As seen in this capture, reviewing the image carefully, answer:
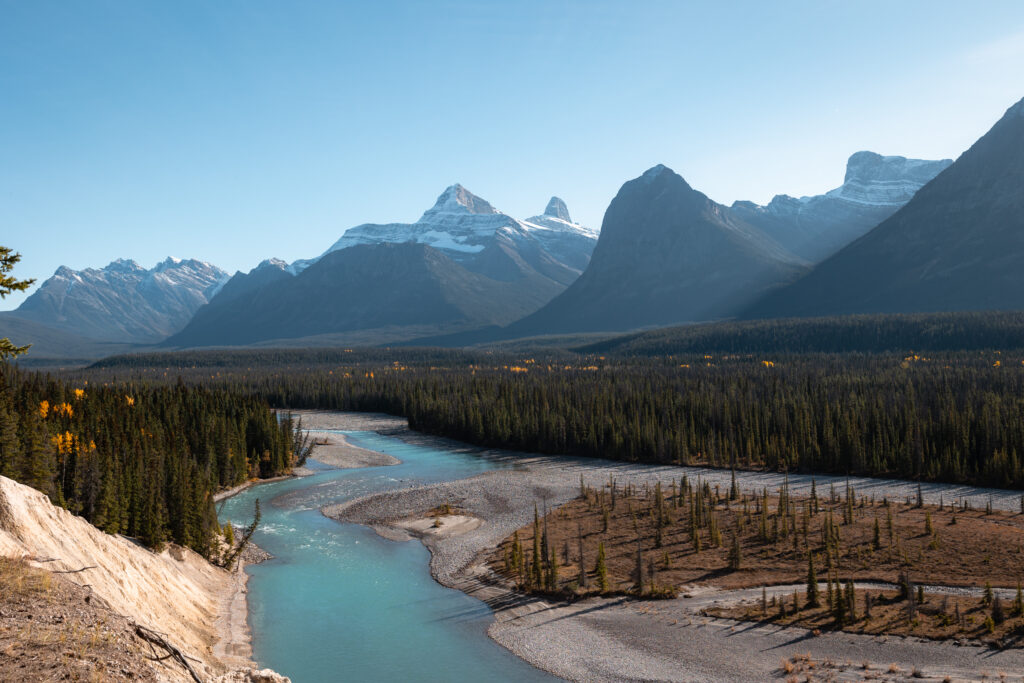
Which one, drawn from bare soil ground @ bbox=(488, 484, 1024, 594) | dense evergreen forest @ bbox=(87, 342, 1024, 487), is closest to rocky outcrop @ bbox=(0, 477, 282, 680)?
bare soil ground @ bbox=(488, 484, 1024, 594)

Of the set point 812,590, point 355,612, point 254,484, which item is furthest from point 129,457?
point 812,590

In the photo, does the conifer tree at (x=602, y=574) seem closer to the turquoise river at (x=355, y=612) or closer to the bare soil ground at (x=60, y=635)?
the turquoise river at (x=355, y=612)

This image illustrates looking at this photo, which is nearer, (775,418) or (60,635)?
(60,635)

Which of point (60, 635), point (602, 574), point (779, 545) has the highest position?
point (60, 635)

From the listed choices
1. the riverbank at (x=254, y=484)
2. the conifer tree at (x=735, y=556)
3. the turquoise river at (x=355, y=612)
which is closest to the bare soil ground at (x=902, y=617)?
the conifer tree at (x=735, y=556)

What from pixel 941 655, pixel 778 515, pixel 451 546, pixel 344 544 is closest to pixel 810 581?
pixel 941 655

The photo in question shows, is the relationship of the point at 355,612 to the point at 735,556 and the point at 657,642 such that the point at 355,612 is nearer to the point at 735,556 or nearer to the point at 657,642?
the point at 657,642

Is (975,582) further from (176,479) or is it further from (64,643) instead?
(176,479)
